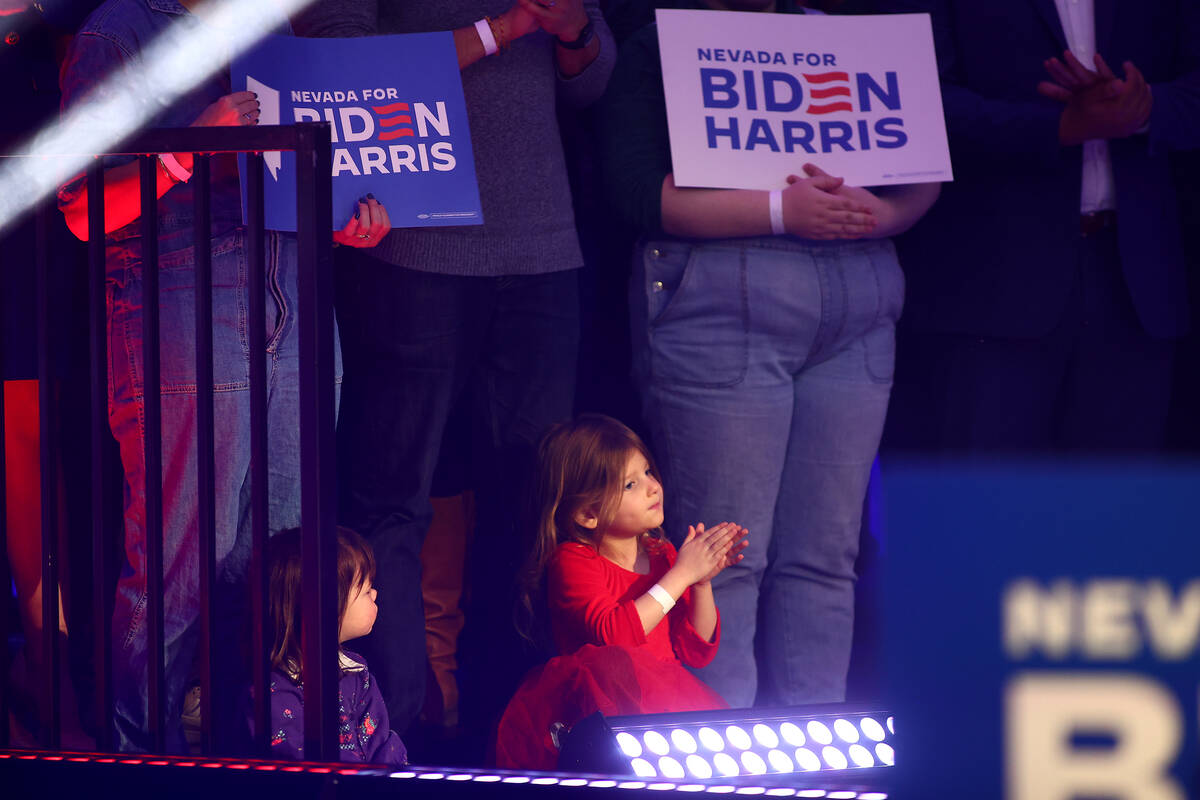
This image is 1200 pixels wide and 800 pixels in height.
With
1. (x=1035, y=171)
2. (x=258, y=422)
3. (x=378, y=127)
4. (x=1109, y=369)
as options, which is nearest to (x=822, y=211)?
(x=1035, y=171)

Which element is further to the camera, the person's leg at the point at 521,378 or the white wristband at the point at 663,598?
the person's leg at the point at 521,378

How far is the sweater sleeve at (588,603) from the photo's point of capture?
88.8 inches

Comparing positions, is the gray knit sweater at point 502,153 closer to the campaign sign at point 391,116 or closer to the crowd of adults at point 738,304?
the crowd of adults at point 738,304

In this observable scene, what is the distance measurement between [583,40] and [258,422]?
3.43ft

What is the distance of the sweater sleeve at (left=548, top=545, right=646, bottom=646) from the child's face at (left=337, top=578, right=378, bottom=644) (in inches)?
13.6

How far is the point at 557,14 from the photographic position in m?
2.28

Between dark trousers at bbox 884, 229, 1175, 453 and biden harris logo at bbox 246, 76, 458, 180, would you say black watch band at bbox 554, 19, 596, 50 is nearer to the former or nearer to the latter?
biden harris logo at bbox 246, 76, 458, 180

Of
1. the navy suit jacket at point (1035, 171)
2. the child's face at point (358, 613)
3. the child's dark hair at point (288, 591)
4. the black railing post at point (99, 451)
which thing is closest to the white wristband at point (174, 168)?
the black railing post at point (99, 451)

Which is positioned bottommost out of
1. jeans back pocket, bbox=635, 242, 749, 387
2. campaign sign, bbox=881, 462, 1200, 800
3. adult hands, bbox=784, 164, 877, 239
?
campaign sign, bbox=881, 462, 1200, 800

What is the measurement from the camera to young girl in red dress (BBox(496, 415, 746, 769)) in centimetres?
217

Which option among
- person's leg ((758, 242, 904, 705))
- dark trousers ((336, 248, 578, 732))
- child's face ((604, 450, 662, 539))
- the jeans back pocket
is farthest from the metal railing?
person's leg ((758, 242, 904, 705))

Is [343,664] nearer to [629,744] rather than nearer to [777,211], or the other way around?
[629,744]

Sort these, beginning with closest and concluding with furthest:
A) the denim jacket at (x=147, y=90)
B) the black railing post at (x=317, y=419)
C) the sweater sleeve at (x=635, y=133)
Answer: the black railing post at (x=317, y=419) < the denim jacket at (x=147, y=90) < the sweater sleeve at (x=635, y=133)

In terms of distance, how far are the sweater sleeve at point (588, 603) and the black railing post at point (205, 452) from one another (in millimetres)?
722
